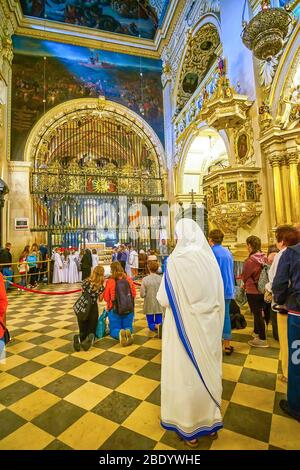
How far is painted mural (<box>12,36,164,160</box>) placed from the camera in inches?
476

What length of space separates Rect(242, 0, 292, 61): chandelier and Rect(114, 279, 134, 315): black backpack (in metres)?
5.52

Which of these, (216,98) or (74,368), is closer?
(74,368)

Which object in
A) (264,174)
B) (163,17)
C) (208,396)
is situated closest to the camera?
(208,396)

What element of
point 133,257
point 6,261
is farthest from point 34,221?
point 133,257

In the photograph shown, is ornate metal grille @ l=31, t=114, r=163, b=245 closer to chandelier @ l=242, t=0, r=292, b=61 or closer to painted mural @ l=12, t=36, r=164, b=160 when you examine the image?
painted mural @ l=12, t=36, r=164, b=160

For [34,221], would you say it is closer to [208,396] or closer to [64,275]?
[64,275]

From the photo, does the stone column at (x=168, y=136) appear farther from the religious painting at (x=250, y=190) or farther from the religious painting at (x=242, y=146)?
the religious painting at (x=250, y=190)

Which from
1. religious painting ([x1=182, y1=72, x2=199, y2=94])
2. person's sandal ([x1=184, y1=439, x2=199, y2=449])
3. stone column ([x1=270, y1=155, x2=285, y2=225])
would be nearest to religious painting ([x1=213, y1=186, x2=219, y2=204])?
stone column ([x1=270, y1=155, x2=285, y2=225])

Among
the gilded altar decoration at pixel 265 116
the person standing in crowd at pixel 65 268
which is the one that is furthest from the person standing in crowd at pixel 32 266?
the gilded altar decoration at pixel 265 116

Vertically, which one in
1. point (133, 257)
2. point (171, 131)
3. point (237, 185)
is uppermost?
point (171, 131)

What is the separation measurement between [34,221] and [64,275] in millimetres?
3818

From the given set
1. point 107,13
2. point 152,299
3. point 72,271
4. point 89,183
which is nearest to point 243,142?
point 152,299

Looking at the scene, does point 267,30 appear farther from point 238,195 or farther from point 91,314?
point 91,314

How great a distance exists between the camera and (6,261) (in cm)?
768
